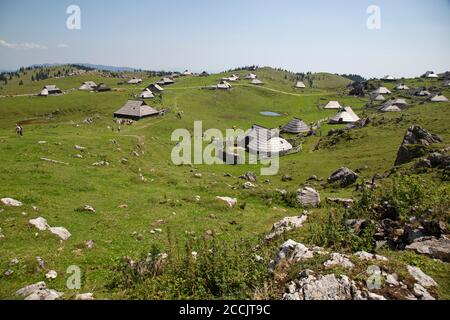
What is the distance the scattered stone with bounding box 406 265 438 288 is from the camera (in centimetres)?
942

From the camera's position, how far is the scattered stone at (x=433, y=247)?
11.2 m

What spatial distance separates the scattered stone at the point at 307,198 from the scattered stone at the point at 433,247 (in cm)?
1252

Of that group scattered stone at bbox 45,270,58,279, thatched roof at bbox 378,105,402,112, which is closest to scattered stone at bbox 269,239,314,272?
scattered stone at bbox 45,270,58,279

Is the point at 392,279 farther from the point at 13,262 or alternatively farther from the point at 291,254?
the point at 13,262

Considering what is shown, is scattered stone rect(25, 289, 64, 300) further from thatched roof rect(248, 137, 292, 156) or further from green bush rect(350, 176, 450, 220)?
thatched roof rect(248, 137, 292, 156)

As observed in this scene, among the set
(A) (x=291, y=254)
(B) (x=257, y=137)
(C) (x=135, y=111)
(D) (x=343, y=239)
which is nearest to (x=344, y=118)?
(B) (x=257, y=137)

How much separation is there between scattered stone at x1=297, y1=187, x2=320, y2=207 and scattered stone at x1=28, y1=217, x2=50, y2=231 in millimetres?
16542

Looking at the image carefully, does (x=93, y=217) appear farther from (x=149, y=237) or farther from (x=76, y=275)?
(x=76, y=275)

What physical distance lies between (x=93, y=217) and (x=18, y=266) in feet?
22.6

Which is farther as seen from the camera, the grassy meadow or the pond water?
the pond water

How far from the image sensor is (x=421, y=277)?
9.65 m

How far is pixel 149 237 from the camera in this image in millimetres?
18094

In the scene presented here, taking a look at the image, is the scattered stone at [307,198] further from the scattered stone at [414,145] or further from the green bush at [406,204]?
the scattered stone at [414,145]

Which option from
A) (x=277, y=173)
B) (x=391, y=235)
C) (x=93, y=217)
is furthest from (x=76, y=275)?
(x=277, y=173)
